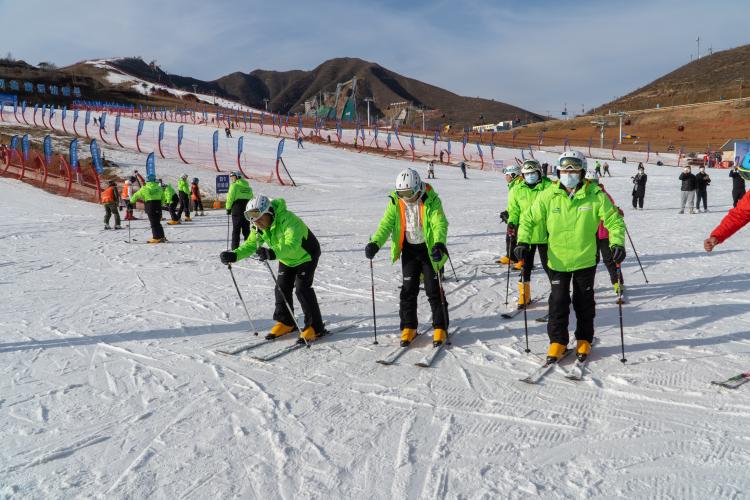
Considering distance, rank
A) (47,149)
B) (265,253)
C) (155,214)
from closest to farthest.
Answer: (265,253) → (155,214) → (47,149)

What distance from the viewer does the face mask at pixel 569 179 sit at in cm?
425

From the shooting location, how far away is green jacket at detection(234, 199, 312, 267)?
16.5 ft

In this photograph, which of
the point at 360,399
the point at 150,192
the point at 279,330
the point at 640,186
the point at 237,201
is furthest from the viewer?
the point at 640,186

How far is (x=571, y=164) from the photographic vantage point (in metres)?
4.25

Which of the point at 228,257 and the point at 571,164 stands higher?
the point at 571,164

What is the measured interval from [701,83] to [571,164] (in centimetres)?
13284

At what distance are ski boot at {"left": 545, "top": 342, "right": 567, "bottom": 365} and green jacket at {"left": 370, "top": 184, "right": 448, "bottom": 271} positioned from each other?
1224 mm

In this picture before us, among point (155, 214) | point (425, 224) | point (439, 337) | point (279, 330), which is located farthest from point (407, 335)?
point (155, 214)

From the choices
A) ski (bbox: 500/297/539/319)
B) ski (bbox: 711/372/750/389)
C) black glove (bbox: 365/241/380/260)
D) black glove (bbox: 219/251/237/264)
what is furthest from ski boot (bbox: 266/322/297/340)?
ski (bbox: 711/372/750/389)

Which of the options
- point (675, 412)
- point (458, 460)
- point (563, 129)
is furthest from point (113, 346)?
point (563, 129)

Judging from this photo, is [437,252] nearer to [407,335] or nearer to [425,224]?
[425,224]

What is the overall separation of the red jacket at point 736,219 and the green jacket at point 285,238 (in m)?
3.47

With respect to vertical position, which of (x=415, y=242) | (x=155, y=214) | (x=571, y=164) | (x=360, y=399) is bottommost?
(x=360, y=399)

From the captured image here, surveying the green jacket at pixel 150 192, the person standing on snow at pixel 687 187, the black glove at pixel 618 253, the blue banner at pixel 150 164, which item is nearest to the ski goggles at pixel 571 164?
the black glove at pixel 618 253
